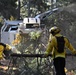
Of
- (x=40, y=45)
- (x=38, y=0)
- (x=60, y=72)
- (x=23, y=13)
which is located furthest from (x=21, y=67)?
(x=23, y=13)

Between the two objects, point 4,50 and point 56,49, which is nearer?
point 56,49

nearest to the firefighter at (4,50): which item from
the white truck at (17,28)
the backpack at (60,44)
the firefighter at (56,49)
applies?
the firefighter at (56,49)

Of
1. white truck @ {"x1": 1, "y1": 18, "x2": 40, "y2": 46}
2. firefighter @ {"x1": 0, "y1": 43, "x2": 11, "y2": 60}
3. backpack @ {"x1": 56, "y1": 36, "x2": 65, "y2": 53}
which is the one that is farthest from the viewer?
white truck @ {"x1": 1, "y1": 18, "x2": 40, "y2": 46}

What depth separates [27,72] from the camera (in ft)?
30.8

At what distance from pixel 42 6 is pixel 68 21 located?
38961 millimetres

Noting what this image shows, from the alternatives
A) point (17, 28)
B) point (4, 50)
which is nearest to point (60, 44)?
point (4, 50)

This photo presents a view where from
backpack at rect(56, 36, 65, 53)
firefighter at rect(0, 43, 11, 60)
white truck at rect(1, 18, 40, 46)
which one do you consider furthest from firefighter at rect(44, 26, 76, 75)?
white truck at rect(1, 18, 40, 46)

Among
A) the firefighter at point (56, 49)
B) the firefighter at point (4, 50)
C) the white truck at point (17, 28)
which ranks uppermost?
the firefighter at point (56, 49)

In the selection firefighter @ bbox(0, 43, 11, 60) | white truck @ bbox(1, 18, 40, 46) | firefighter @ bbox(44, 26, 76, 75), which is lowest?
white truck @ bbox(1, 18, 40, 46)

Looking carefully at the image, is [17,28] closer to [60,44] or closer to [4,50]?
[4,50]

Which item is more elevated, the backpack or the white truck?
the backpack

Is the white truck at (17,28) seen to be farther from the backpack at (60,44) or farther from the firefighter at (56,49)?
the backpack at (60,44)

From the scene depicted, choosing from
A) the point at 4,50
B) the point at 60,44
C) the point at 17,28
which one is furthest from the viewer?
the point at 17,28

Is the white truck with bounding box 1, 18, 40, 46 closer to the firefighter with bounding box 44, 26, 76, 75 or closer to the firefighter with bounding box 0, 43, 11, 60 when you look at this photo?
the firefighter with bounding box 0, 43, 11, 60
